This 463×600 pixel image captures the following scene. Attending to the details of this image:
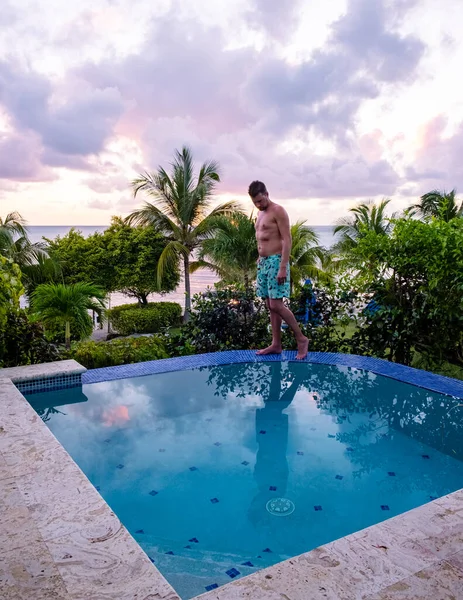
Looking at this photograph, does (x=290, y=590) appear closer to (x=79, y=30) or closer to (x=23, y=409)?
(x=23, y=409)

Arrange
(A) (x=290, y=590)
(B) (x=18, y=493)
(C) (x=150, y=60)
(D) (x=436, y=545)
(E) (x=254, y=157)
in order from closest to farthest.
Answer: (A) (x=290, y=590), (D) (x=436, y=545), (B) (x=18, y=493), (C) (x=150, y=60), (E) (x=254, y=157)

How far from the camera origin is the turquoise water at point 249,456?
2.43 metres

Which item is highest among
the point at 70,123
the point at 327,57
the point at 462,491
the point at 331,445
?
the point at 327,57

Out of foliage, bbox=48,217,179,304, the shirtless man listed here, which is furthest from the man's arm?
foliage, bbox=48,217,179,304

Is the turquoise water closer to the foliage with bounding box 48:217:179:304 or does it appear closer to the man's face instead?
the man's face

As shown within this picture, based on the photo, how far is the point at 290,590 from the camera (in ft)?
5.23

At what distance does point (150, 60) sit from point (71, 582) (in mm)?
8839

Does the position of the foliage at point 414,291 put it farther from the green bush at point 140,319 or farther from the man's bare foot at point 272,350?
the green bush at point 140,319

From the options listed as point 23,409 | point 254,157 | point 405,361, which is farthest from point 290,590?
point 254,157

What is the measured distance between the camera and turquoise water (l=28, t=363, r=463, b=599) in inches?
95.6

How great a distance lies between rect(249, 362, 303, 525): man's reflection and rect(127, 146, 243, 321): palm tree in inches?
547

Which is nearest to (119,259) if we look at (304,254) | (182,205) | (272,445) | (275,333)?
(182,205)

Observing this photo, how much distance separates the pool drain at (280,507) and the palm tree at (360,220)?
15521 millimetres

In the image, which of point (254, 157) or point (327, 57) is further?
point (254, 157)
